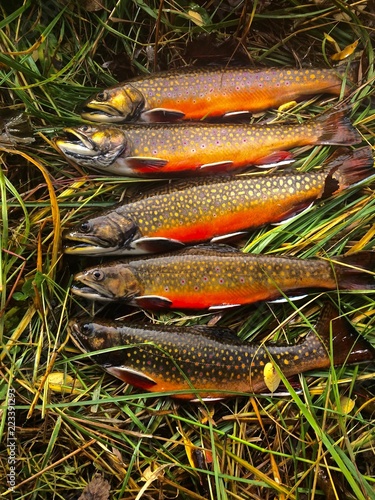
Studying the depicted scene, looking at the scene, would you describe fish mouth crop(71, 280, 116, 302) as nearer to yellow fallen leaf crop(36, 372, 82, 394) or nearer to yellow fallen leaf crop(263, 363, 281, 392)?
yellow fallen leaf crop(36, 372, 82, 394)

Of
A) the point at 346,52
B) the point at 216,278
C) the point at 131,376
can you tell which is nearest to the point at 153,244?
the point at 216,278

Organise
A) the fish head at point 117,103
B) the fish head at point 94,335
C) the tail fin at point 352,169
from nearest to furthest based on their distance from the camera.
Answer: the fish head at point 94,335 → the tail fin at point 352,169 → the fish head at point 117,103

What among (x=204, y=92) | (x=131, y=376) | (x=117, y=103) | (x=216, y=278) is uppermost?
(x=204, y=92)

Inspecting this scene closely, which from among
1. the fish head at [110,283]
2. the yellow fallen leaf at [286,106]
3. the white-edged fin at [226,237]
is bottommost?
the fish head at [110,283]

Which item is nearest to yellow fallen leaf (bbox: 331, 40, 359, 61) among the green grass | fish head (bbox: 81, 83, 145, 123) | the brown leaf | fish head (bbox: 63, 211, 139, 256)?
the green grass

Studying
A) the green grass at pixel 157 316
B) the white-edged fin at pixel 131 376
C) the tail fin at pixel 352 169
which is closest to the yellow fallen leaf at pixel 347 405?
the green grass at pixel 157 316

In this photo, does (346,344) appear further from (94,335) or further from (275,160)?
(94,335)

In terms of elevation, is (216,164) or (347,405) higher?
(216,164)

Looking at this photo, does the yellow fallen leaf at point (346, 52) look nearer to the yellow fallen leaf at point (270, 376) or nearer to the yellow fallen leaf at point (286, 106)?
the yellow fallen leaf at point (286, 106)
